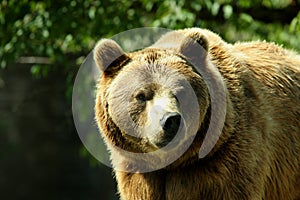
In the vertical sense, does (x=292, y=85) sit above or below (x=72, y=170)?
above

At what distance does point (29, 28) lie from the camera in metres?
8.25

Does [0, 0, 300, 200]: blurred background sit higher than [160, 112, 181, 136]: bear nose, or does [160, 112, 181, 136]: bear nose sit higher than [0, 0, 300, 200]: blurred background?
[160, 112, 181, 136]: bear nose

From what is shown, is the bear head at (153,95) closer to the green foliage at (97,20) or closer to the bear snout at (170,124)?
the bear snout at (170,124)

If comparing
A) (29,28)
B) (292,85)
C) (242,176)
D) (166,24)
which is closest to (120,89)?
(242,176)

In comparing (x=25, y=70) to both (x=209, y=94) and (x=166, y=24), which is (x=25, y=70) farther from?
(x=209, y=94)

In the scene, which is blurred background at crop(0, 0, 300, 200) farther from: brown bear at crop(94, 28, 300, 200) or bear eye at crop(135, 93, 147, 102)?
bear eye at crop(135, 93, 147, 102)

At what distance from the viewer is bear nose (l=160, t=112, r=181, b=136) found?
15.1 feet

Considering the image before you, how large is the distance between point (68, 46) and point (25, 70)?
4.91 m

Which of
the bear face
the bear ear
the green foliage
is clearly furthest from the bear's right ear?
the green foliage

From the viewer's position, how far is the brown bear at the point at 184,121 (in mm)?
4855

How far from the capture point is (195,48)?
5.06m

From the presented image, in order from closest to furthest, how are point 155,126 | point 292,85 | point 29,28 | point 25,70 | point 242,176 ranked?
point 155,126
point 242,176
point 292,85
point 29,28
point 25,70

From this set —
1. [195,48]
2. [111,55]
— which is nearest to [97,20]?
[111,55]

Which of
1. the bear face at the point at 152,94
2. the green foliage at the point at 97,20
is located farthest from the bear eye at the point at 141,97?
the green foliage at the point at 97,20
